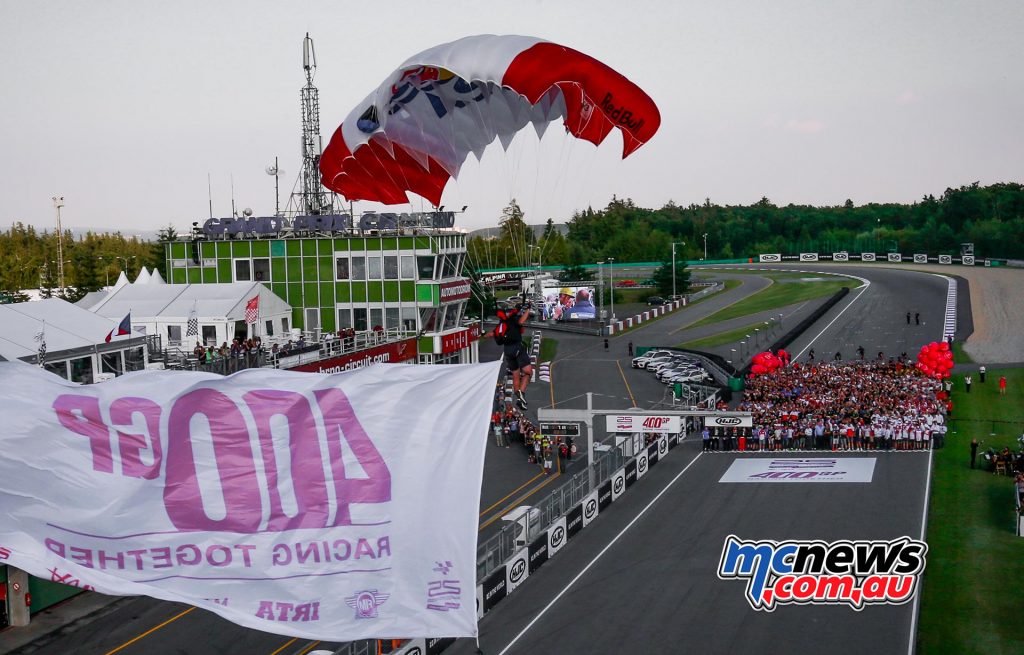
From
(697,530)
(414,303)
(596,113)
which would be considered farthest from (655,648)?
(414,303)

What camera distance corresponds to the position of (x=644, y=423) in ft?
Result: 107

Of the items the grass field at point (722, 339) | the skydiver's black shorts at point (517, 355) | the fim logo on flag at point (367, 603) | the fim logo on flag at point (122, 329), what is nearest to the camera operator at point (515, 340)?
the skydiver's black shorts at point (517, 355)

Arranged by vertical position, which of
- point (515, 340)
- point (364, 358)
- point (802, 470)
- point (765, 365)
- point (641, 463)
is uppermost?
point (515, 340)

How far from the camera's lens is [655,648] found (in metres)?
19.6

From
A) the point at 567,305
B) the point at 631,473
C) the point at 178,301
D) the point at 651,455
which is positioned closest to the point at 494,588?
the point at 631,473

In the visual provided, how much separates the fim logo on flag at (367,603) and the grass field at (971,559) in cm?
1485

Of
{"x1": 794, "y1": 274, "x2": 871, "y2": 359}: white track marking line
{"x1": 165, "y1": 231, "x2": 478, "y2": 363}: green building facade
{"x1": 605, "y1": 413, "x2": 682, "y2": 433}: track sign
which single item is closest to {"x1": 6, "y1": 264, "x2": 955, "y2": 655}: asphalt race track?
{"x1": 605, "y1": 413, "x2": 682, "y2": 433}: track sign

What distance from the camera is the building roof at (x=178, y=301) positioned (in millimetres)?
45219

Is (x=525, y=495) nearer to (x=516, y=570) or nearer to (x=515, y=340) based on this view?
(x=516, y=570)

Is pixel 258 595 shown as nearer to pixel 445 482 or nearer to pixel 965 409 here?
pixel 445 482

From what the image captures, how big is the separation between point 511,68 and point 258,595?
1476cm

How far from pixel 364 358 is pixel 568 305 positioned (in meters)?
37.3

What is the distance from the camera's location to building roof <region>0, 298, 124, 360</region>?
2552 centimetres

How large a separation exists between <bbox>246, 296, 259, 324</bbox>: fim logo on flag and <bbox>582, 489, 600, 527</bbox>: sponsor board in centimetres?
2263
